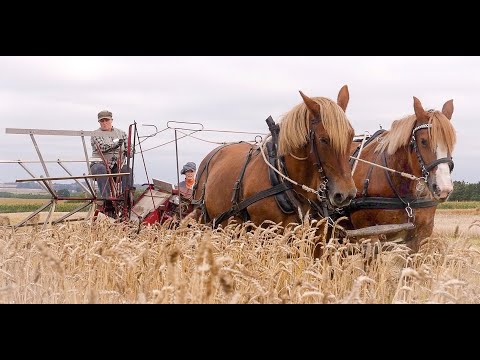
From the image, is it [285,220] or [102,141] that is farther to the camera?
[102,141]

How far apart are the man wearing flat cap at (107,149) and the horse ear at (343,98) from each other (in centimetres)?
366

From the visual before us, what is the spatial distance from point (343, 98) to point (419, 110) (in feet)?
2.98

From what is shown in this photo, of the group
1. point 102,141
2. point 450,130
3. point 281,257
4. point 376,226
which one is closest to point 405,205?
point 376,226

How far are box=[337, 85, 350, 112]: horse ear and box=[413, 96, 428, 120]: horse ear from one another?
2.70 feet

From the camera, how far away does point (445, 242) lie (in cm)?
696

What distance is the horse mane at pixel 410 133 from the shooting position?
6.43m

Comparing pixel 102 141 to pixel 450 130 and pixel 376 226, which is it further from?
pixel 450 130

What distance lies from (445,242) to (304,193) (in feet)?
6.37

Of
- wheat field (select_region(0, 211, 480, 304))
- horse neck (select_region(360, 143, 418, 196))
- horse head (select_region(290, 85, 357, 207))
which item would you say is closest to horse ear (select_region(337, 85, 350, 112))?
horse head (select_region(290, 85, 357, 207))

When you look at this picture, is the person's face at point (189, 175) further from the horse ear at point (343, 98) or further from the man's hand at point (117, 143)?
the horse ear at point (343, 98)

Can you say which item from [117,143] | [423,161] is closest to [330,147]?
[423,161]

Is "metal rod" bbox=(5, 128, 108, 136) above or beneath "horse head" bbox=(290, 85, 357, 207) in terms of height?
above

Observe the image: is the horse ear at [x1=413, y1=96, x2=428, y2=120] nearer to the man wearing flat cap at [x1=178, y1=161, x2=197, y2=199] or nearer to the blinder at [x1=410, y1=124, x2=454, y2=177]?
the blinder at [x1=410, y1=124, x2=454, y2=177]

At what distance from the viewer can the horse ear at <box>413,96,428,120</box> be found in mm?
6711
